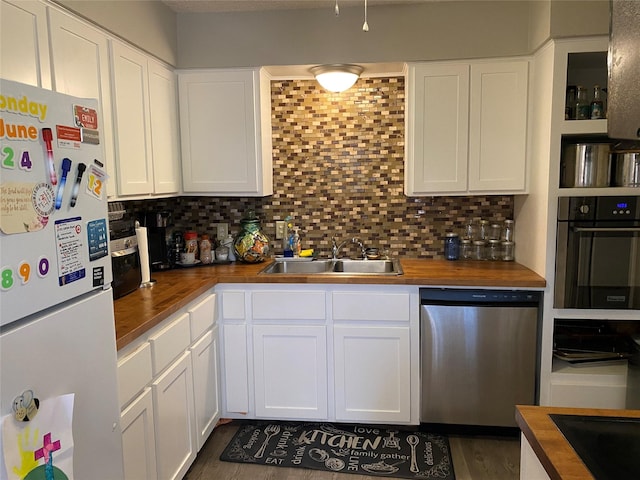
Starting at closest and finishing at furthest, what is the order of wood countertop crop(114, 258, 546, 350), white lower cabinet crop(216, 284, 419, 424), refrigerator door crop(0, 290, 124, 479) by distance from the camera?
refrigerator door crop(0, 290, 124, 479), wood countertop crop(114, 258, 546, 350), white lower cabinet crop(216, 284, 419, 424)

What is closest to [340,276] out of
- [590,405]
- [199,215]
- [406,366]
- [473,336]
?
[406,366]

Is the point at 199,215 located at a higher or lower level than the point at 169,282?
higher

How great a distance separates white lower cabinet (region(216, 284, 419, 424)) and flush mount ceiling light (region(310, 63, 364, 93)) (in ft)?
3.92

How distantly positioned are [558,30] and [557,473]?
2.13 metres

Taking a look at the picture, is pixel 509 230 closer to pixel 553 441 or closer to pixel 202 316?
pixel 202 316

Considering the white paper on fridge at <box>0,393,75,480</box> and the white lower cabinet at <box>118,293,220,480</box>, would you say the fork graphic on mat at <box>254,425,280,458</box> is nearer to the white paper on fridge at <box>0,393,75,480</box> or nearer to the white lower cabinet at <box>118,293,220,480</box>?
the white lower cabinet at <box>118,293,220,480</box>

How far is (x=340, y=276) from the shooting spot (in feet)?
8.33

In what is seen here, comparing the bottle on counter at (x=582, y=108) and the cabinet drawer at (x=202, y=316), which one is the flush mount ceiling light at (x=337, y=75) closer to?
the bottle on counter at (x=582, y=108)

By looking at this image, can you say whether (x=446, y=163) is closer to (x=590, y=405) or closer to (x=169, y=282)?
(x=590, y=405)

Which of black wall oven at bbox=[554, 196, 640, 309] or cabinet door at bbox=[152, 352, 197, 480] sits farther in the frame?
black wall oven at bbox=[554, 196, 640, 309]

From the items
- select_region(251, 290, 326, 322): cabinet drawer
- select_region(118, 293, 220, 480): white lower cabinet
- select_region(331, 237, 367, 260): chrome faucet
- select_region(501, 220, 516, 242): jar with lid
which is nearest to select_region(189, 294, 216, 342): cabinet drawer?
select_region(118, 293, 220, 480): white lower cabinet

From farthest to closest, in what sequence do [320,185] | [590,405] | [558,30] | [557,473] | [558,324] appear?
[320,185] → [558,324] → [590,405] → [558,30] → [557,473]

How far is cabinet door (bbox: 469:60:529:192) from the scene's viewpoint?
8.52ft

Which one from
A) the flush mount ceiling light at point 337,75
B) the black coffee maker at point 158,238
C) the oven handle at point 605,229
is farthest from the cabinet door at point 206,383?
the oven handle at point 605,229
